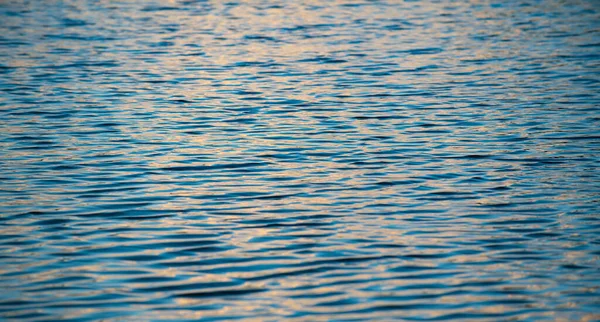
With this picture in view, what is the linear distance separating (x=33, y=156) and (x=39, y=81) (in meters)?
6.65

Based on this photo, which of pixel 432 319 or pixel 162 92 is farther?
pixel 162 92

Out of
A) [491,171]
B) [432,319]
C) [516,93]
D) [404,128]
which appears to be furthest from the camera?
[516,93]

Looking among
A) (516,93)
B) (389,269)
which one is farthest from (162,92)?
(389,269)

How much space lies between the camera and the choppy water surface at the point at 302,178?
866 centimetres

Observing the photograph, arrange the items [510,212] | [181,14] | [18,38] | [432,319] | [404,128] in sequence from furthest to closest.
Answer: [181,14]
[18,38]
[404,128]
[510,212]
[432,319]

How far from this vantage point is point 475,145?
1445 centimetres

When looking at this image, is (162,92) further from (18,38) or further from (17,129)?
(18,38)

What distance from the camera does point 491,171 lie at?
12906 mm

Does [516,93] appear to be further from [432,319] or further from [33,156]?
[432,319]

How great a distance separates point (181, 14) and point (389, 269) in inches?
922

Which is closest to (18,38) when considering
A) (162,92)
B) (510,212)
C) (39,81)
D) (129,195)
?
(39,81)

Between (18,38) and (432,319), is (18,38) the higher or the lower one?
the lower one

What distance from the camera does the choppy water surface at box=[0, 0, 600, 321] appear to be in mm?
8656

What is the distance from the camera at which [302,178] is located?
12.7m
